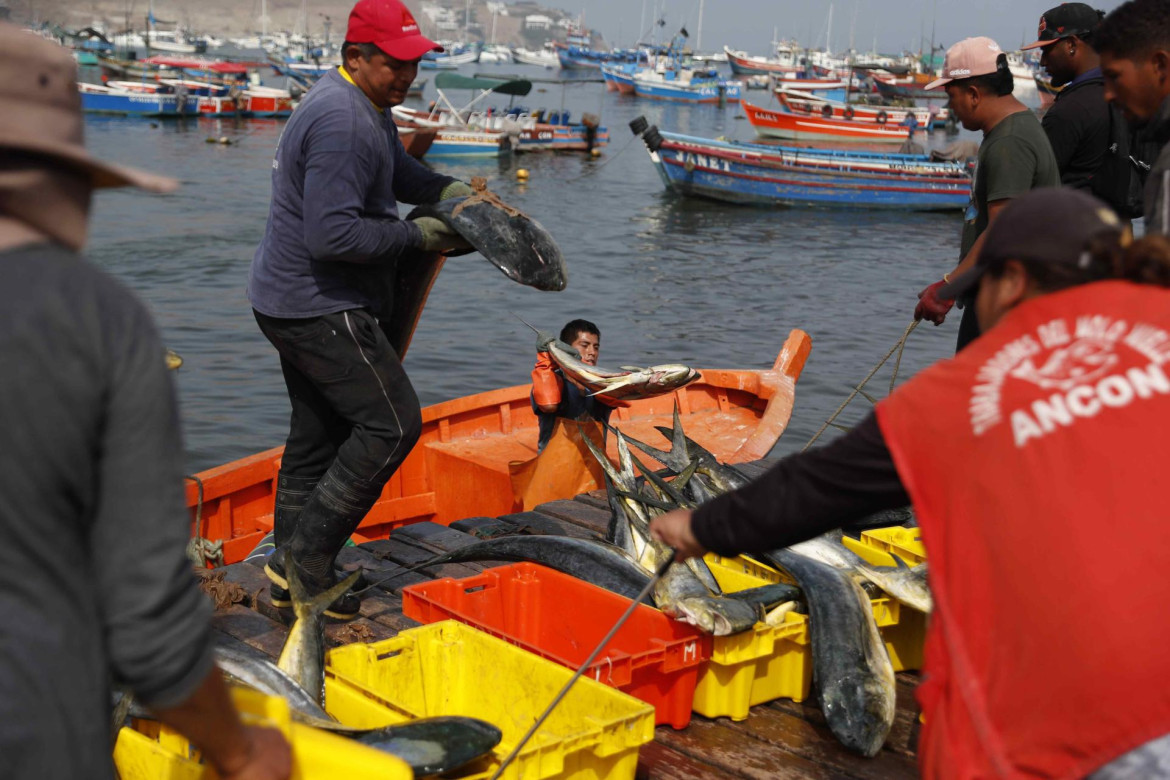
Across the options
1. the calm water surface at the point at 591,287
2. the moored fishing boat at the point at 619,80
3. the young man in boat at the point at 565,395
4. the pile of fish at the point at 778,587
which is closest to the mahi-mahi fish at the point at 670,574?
the pile of fish at the point at 778,587

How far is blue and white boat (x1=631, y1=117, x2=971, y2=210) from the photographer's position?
1316 inches

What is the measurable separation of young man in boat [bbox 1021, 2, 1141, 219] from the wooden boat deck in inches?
109

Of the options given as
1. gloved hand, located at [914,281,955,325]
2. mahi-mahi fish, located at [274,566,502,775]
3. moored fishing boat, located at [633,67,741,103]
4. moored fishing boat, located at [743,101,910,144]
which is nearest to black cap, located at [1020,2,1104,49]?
gloved hand, located at [914,281,955,325]

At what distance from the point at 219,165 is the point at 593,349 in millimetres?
31727

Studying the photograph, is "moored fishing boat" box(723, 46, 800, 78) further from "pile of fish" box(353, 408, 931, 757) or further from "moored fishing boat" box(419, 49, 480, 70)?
"pile of fish" box(353, 408, 931, 757)

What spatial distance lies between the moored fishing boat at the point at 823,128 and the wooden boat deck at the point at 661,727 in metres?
46.2

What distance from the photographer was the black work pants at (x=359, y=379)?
15.5 ft

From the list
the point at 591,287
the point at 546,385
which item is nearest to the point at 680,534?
the point at 546,385

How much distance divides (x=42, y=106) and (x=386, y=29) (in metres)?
2.91

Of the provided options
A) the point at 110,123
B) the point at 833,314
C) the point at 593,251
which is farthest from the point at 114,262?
the point at 110,123

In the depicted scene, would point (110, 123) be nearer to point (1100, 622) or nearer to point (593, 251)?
point (593, 251)

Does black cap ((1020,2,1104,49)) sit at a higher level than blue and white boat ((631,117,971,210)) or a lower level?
higher

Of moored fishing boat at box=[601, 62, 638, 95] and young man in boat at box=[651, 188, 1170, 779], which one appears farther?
moored fishing boat at box=[601, 62, 638, 95]

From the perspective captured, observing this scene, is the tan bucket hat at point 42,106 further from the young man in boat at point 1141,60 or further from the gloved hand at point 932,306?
the gloved hand at point 932,306
